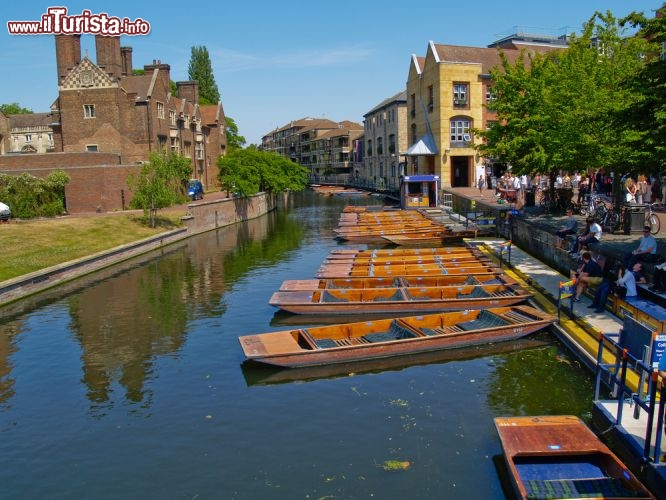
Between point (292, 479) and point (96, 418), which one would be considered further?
point (96, 418)

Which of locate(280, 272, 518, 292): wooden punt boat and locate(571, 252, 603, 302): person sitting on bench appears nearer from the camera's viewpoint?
locate(571, 252, 603, 302): person sitting on bench

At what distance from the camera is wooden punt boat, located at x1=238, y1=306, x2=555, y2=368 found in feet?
45.4

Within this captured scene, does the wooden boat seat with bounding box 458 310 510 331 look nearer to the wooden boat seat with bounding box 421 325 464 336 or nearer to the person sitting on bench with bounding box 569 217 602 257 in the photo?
the wooden boat seat with bounding box 421 325 464 336

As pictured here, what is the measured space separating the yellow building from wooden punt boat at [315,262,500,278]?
2813 centimetres

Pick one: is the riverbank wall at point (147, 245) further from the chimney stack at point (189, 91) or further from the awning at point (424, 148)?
the chimney stack at point (189, 91)

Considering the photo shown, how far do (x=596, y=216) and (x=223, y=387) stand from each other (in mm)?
16657

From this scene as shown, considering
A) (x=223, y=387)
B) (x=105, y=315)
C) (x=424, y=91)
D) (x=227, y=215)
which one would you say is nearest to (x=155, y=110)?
(x=227, y=215)

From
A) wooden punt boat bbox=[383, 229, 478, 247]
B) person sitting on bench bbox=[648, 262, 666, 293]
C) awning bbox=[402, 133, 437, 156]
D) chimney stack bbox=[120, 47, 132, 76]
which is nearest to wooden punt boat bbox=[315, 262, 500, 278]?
person sitting on bench bbox=[648, 262, 666, 293]

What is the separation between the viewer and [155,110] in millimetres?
51844

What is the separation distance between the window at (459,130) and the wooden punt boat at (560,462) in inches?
1743

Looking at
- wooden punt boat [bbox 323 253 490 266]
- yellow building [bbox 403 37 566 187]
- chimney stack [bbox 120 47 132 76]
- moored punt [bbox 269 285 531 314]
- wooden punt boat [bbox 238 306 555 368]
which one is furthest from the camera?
chimney stack [bbox 120 47 132 76]

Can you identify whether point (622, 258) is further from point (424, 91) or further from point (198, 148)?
point (198, 148)

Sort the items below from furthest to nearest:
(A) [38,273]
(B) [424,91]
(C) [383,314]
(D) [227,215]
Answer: (B) [424,91] → (D) [227,215] → (A) [38,273] → (C) [383,314]

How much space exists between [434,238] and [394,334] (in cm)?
1806
